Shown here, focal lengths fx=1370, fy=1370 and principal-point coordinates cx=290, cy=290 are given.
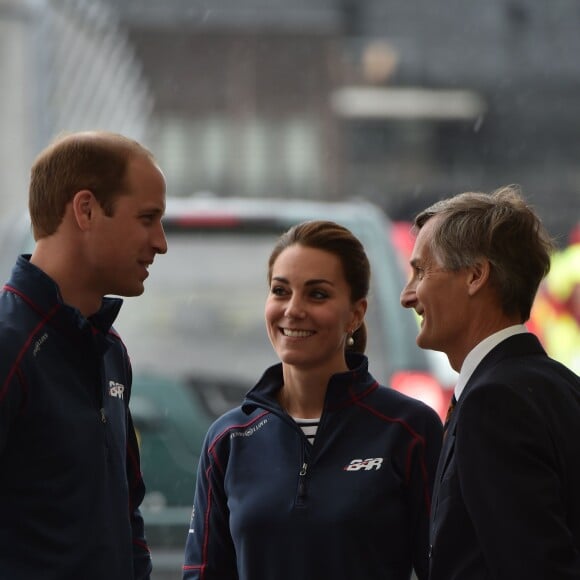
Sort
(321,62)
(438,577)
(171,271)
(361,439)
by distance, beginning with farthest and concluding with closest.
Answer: (321,62) < (171,271) < (361,439) < (438,577)

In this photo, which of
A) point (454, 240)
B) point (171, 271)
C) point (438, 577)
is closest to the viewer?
point (438, 577)

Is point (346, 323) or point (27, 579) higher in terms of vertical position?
point (346, 323)

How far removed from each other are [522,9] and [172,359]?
4016 centimetres

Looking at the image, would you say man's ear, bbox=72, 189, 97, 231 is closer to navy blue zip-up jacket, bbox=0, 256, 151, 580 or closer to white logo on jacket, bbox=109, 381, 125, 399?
navy blue zip-up jacket, bbox=0, 256, 151, 580

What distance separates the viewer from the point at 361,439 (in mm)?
3090

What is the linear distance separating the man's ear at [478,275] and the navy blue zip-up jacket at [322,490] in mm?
548

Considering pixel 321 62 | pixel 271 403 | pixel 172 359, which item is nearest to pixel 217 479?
pixel 271 403

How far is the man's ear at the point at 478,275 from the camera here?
2.63m

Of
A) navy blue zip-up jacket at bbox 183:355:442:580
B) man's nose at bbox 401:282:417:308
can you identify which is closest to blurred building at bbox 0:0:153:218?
navy blue zip-up jacket at bbox 183:355:442:580

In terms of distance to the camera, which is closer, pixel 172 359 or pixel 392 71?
pixel 172 359

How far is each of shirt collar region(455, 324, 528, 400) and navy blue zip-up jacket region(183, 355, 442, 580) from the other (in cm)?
45

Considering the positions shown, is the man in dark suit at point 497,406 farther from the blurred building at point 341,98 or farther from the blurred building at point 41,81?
the blurred building at point 341,98

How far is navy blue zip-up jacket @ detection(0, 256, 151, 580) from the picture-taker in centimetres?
263

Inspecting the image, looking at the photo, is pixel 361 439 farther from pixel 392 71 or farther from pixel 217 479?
pixel 392 71
